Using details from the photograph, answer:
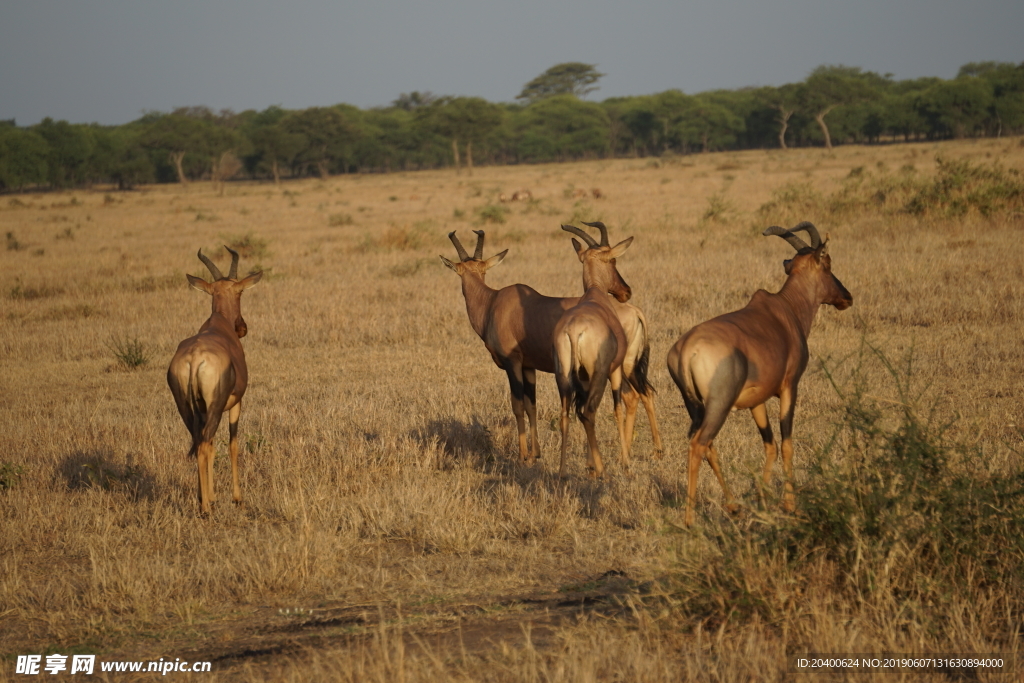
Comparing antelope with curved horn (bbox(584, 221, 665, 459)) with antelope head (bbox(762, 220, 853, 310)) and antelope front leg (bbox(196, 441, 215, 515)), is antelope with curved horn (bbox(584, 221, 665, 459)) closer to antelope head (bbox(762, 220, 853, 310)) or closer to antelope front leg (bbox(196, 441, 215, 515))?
antelope head (bbox(762, 220, 853, 310))

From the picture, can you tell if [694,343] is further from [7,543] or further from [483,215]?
[483,215]

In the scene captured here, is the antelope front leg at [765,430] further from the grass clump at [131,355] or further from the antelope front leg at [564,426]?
the grass clump at [131,355]

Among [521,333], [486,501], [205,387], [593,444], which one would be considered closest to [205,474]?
[205,387]

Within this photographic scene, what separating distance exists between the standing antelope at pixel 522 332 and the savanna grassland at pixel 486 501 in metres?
0.43

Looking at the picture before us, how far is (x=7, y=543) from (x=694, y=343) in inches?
173

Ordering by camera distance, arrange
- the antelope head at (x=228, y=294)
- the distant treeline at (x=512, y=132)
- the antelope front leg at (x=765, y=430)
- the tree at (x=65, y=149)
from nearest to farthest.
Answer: the antelope front leg at (x=765, y=430)
the antelope head at (x=228, y=294)
the tree at (x=65, y=149)
the distant treeline at (x=512, y=132)

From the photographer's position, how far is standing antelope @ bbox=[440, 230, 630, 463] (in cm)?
740

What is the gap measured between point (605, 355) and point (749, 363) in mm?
1405

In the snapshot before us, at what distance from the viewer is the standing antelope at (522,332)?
740cm

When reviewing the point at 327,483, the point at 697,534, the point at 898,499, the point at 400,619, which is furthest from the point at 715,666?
the point at 327,483

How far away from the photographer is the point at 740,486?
6273mm

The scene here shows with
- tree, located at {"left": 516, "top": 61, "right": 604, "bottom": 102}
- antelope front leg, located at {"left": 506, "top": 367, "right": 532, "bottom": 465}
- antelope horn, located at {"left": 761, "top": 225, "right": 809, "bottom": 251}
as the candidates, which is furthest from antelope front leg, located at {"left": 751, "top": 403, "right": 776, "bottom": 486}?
tree, located at {"left": 516, "top": 61, "right": 604, "bottom": 102}

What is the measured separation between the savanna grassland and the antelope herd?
38cm

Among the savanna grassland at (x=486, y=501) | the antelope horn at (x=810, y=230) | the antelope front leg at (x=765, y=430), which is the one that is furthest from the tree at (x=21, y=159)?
the antelope front leg at (x=765, y=430)
